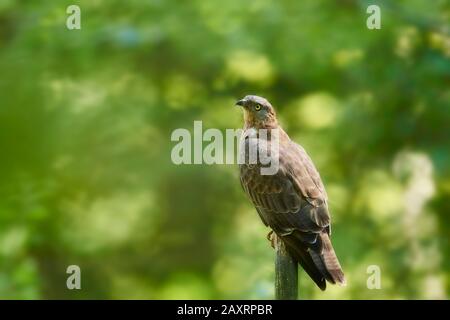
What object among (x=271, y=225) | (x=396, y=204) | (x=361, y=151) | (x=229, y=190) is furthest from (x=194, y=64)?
(x=271, y=225)

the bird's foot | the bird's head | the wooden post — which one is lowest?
the wooden post

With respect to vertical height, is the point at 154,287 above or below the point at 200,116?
below

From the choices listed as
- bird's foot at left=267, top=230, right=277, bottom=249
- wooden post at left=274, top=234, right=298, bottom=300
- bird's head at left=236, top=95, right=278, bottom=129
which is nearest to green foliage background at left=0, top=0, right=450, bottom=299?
bird's head at left=236, top=95, right=278, bottom=129

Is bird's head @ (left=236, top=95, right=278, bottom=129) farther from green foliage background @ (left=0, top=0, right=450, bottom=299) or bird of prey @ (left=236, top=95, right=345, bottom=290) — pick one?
green foliage background @ (left=0, top=0, right=450, bottom=299)

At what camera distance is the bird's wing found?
5012 mm

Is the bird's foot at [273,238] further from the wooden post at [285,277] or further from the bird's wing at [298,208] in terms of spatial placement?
the wooden post at [285,277]

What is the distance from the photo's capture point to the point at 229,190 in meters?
10.0

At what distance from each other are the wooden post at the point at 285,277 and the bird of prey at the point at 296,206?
9 centimetres

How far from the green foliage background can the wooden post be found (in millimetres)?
4221

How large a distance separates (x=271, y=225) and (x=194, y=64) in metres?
4.65

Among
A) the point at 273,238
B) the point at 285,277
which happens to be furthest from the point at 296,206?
the point at 285,277

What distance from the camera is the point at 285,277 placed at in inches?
181
